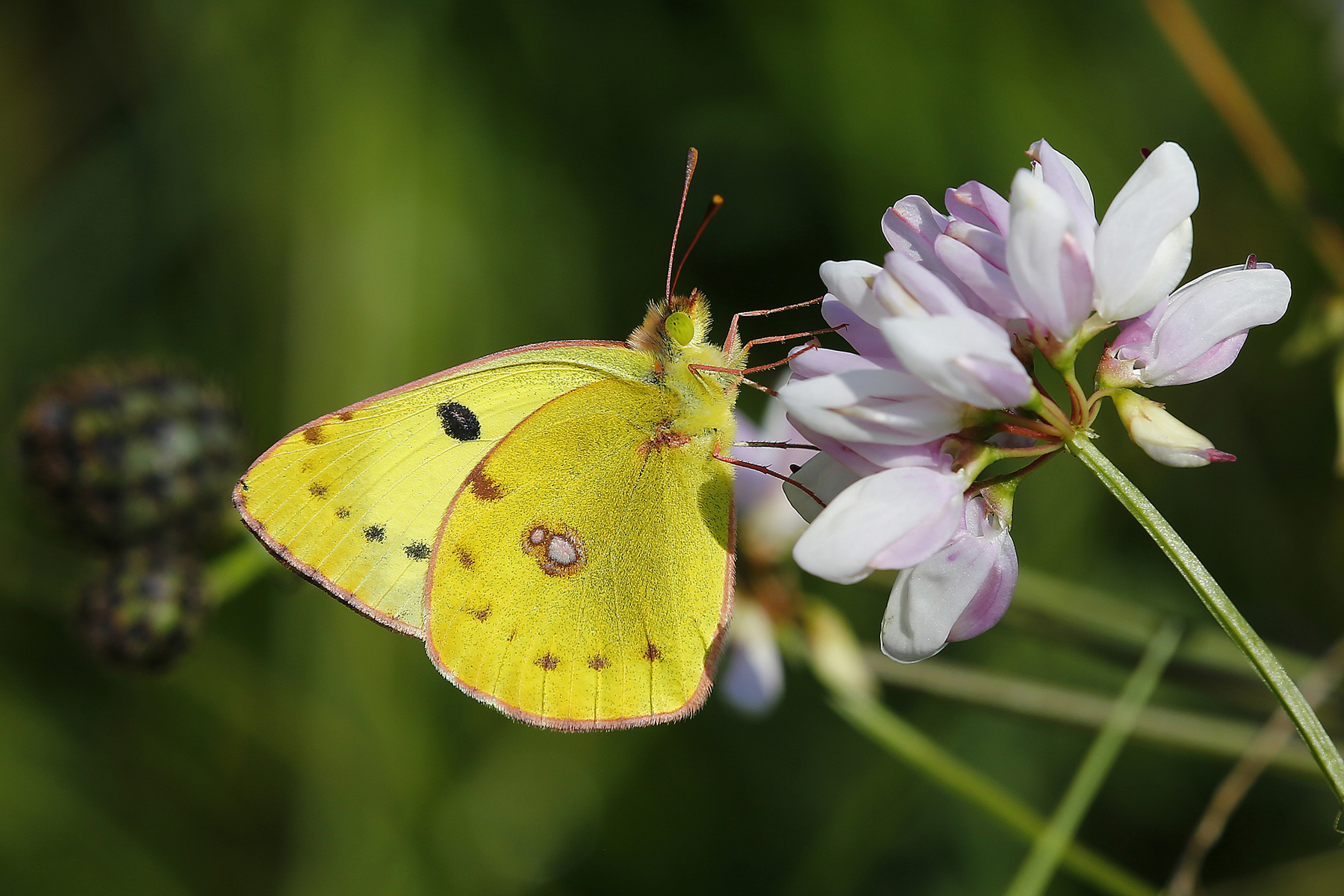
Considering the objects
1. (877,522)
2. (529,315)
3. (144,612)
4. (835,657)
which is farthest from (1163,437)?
(529,315)

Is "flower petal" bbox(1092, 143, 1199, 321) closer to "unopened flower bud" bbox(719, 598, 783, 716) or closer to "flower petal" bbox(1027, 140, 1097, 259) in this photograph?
"flower petal" bbox(1027, 140, 1097, 259)

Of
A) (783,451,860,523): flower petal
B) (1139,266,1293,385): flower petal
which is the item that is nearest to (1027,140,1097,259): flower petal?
(1139,266,1293,385): flower petal

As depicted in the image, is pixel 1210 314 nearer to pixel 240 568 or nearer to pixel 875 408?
pixel 875 408

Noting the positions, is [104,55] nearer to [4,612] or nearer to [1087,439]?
[4,612]

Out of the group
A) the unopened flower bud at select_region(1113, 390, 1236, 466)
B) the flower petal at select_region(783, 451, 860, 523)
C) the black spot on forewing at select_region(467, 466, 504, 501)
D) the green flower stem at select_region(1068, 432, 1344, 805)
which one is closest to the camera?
the green flower stem at select_region(1068, 432, 1344, 805)

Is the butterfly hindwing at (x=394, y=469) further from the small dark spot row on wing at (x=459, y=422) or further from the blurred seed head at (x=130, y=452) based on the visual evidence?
the blurred seed head at (x=130, y=452)

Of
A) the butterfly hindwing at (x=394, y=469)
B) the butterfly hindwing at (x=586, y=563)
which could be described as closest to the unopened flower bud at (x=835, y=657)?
the butterfly hindwing at (x=586, y=563)
